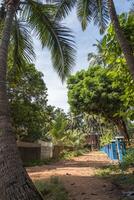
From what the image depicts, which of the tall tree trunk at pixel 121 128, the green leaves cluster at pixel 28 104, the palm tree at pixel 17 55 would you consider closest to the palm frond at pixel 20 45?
the palm tree at pixel 17 55

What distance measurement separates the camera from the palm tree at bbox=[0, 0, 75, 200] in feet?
12.1

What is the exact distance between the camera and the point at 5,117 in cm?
475

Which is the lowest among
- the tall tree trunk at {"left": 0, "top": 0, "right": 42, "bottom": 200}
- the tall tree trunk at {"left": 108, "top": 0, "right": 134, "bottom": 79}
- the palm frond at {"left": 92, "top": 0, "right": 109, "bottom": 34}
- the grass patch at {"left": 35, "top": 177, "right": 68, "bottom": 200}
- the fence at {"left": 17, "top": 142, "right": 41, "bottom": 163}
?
the grass patch at {"left": 35, "top": 177, "right": 68, "bottom": 200}

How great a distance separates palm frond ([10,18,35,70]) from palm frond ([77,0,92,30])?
8.89ft

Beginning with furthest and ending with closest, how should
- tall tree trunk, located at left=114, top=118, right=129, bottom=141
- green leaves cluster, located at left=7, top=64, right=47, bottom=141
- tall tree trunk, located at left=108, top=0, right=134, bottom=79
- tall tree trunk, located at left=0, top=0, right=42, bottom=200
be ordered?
tall tree trunk, located at left=114, top=118, right=129, bottom=141 < green leaves cluster, located at left=7, top=64, right=47, bottom=141 < tall tree trunk, located at left=108, top=0, right=134, bottom=79 < tall tree trunk, located at left=0, top=0, right=42, bottom=200

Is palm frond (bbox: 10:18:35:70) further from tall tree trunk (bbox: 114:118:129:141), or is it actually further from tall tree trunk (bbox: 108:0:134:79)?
tall tree trunk (bbox: 114:118:129:141)

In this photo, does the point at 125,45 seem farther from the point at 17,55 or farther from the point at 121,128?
the point at 121,128

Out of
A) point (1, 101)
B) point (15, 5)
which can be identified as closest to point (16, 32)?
point (15, 5)

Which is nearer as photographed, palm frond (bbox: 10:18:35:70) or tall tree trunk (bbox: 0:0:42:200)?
tall tree trunk (bbox: 0:0:42:200)

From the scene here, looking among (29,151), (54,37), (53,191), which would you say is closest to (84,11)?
(54,37)

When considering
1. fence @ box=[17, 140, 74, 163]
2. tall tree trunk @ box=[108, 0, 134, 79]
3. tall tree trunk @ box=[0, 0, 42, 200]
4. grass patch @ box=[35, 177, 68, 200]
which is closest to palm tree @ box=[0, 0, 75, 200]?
tall tree trunk @ box=[0, 0, 42, 200]

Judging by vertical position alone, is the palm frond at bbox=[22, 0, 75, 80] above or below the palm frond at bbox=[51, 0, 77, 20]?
below

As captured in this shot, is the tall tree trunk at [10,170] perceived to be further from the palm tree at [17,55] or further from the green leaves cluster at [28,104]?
the green leaves cluster at [28,104]

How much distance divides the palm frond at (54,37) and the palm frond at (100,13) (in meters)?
2.18
